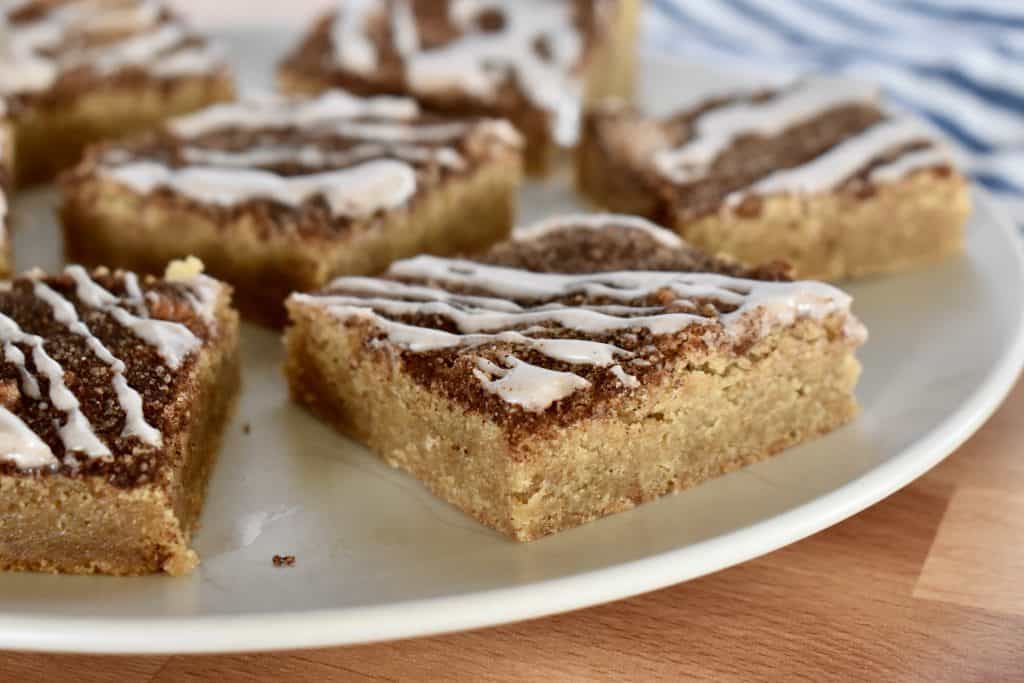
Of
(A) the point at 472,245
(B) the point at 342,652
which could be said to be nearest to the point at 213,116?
(A) the point at 472,245

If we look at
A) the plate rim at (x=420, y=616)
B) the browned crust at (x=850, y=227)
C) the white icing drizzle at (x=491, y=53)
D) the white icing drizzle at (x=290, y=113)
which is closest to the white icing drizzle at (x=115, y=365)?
the plate rim at (x=420, y=616)

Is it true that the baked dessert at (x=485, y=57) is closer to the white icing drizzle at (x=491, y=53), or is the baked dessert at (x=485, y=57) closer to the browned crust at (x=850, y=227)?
the white icing drizzle at (x=491, y=53)

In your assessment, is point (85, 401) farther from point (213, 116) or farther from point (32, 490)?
point (213, 116)

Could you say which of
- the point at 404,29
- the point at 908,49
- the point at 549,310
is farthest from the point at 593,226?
the point at 908,49

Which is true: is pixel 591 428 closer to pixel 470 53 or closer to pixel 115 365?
pixel 115 365

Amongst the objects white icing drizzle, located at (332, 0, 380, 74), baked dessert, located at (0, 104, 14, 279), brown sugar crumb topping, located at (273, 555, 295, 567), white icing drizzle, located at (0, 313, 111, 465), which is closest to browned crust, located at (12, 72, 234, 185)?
baked dessert, located at (0, 104, 14, 279)

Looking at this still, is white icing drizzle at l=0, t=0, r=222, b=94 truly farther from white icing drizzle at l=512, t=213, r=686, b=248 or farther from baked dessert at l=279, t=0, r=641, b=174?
white icing drizzle at l=512, t=213, r=686, b=248
